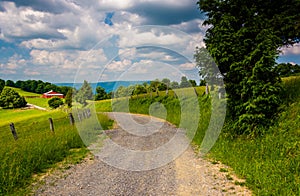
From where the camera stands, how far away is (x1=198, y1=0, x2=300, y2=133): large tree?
1049 centimetres

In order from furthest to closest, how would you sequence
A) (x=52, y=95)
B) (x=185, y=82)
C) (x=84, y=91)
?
(x=52, y=95) < (x=185, y=82) < (x=84, y=91)

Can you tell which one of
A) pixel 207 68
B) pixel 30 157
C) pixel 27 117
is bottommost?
pixel 27 117

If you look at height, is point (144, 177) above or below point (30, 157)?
below

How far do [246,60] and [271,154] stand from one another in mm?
4453

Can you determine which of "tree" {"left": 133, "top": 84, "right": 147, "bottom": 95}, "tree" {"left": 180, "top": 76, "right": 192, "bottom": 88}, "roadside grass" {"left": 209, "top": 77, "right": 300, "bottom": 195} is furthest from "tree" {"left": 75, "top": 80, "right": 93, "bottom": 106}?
"tree" {"left": 133, "top": 84, "right": 147, "bottom": 95}

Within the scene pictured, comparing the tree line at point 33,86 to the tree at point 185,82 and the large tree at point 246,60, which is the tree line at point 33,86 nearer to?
the tree at point 185,82

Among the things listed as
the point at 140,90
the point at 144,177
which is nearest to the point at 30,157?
the point at 144,177

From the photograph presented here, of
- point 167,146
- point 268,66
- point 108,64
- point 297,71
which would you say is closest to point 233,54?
Answer: point 268,66

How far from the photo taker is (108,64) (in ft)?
42.9

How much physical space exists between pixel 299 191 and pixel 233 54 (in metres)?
7.08

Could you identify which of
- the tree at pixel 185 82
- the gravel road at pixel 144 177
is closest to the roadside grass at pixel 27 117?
the tree at pixel 185 82

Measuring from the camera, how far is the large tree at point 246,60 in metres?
10.5

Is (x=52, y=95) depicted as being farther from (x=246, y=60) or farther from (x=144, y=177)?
(x=144, y=177)

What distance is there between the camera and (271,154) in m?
7.99
